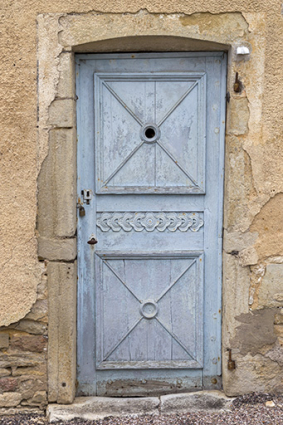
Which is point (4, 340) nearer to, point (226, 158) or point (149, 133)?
point (149, 133)

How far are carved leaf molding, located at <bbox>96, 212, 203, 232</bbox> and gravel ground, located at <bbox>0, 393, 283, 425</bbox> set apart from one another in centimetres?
123

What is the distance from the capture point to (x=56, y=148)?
2.88 meters

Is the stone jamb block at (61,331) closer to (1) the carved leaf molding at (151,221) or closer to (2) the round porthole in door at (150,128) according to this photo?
Result: (1) the carved leaf molding at (151,221)

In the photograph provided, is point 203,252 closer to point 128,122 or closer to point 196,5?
point 128,122

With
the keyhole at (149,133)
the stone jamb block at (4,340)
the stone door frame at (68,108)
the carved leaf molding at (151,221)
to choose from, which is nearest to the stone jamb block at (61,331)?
the stone door frame at (68,108)

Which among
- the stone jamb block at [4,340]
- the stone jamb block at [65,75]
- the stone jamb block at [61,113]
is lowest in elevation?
the stone jamb block at [4,340]

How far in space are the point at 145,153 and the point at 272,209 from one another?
36.8 inches

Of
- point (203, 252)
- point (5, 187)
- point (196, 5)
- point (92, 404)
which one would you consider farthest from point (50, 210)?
point (196, 5)

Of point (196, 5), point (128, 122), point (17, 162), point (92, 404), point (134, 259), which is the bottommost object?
point (92, 404)

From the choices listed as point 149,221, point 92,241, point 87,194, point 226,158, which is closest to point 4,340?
point 92,241

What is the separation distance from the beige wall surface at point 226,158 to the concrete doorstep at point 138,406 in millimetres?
119

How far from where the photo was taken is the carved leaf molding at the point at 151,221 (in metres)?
3.10

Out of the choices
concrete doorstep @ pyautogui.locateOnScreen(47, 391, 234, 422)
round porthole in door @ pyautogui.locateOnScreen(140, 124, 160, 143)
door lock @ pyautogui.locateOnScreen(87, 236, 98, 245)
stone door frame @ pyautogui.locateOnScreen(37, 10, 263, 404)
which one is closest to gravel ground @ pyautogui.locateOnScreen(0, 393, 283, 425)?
concrete doorstep @ pyautogui.locateOnScreen(47, 391, 234, 422)

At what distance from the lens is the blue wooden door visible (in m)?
3.02
